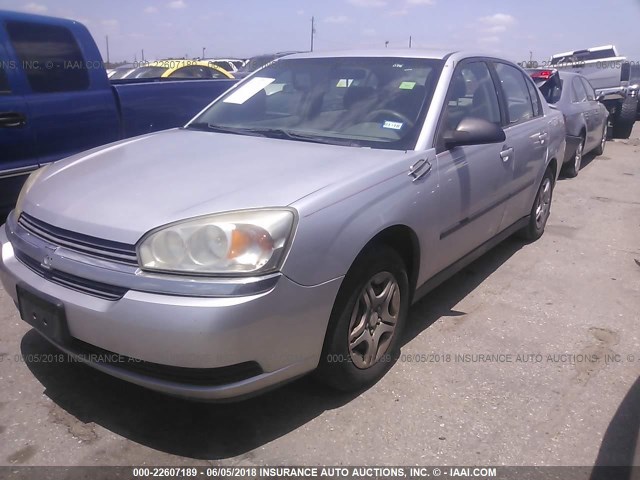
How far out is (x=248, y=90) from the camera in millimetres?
3951

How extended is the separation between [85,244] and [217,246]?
58 centimetres

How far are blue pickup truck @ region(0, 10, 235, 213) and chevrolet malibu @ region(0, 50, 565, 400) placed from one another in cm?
160

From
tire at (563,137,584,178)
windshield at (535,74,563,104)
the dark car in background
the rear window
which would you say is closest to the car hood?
the dark car in background

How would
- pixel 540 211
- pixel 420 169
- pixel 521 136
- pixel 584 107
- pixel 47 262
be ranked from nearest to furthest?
pixel 47 262
pixel 420 169
pixel 521 136
pixel 540 211
pixel 584 107

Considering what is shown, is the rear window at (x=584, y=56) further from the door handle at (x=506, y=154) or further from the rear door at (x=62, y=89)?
the rear door at (x=62, y=89)

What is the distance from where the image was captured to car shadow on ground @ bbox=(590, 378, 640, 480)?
2.44 metres

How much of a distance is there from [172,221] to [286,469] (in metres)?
1.10

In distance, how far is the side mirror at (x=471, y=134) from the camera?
3229mm

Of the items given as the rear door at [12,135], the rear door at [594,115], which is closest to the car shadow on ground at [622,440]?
the rear door at [12,135]

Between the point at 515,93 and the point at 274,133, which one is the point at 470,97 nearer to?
the point at 515,93

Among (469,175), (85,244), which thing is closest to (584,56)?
(469,175)

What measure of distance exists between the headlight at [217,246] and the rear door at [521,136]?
7.83 feet

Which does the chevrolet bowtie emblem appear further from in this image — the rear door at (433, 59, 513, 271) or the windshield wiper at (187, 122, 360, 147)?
the rear door at (433, 59, 513, 271)

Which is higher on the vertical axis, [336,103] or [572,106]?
[336,103]
